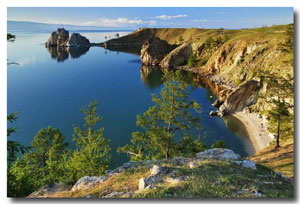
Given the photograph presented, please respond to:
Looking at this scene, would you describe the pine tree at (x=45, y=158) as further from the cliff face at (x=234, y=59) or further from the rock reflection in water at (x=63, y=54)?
the rock reflection in water at (x=63, y=54)

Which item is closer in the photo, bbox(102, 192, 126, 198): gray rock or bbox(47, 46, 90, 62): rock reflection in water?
bbox(102, 192, 126, 198): gray rock

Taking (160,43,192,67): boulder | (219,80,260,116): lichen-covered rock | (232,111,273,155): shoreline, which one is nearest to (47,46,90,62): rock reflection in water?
(160,43,192,67): boulder

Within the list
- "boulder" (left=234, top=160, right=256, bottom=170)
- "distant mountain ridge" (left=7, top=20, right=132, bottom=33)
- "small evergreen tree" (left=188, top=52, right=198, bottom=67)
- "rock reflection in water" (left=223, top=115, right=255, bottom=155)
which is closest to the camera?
"boulder" (left=234, top=160, right=256, bottom=170)

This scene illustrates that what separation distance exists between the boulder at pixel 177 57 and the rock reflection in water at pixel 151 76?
5.74m

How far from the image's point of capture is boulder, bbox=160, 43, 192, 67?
312ft

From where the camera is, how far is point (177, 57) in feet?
313

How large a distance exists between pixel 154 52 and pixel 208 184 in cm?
9471

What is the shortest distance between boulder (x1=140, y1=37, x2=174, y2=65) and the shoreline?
61.9m

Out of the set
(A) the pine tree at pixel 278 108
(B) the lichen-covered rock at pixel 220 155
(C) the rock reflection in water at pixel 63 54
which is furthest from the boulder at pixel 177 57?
(B) the lichen-covered rock at pixel 220 155

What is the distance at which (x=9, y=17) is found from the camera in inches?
440

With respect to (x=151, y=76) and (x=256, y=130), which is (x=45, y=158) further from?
(x=151, y=76)

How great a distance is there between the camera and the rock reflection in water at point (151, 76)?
66875 mm

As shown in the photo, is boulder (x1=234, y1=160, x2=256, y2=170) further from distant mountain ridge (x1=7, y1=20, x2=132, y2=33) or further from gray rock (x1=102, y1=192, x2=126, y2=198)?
distant mountain ridge (x1=7, y1=20, x2=132, y2=33)
